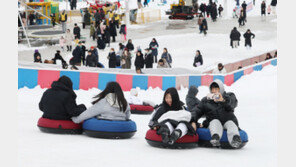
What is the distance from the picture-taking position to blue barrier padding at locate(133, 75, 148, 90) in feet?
51.0

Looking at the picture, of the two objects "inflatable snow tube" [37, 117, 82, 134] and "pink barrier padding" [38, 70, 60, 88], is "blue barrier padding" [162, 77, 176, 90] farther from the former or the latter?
"inflatable snow tube" [37, 117, 82, 134]

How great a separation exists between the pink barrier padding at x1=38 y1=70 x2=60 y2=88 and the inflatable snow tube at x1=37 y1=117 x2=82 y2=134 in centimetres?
608

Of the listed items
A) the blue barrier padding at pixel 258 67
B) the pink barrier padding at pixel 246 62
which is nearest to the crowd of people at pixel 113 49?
the pink barrier padding at pixel 246 62

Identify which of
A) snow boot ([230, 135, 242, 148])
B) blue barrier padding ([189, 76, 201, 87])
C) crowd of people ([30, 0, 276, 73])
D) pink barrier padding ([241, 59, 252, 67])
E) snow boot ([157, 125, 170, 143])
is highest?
crowd of people ([30, 0, 276, 73])

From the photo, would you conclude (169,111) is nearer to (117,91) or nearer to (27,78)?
(117,91)

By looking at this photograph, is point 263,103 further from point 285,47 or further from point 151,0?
point 151,0

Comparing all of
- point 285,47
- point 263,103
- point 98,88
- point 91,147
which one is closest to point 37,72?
point 98,88

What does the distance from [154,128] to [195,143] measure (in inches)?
25.3

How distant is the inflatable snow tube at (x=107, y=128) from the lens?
27.0ft

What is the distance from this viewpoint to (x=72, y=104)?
27.4 ft

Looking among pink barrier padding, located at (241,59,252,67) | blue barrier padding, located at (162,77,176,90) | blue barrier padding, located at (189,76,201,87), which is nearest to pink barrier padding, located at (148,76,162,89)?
blue barrier padding, located at (162,77,176,90)

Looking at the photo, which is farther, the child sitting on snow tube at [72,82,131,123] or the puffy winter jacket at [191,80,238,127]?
the child sitting on snow tube at [72,82,131,123]

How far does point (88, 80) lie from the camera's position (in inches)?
588

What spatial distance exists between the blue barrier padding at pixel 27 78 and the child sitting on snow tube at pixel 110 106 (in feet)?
21.1
